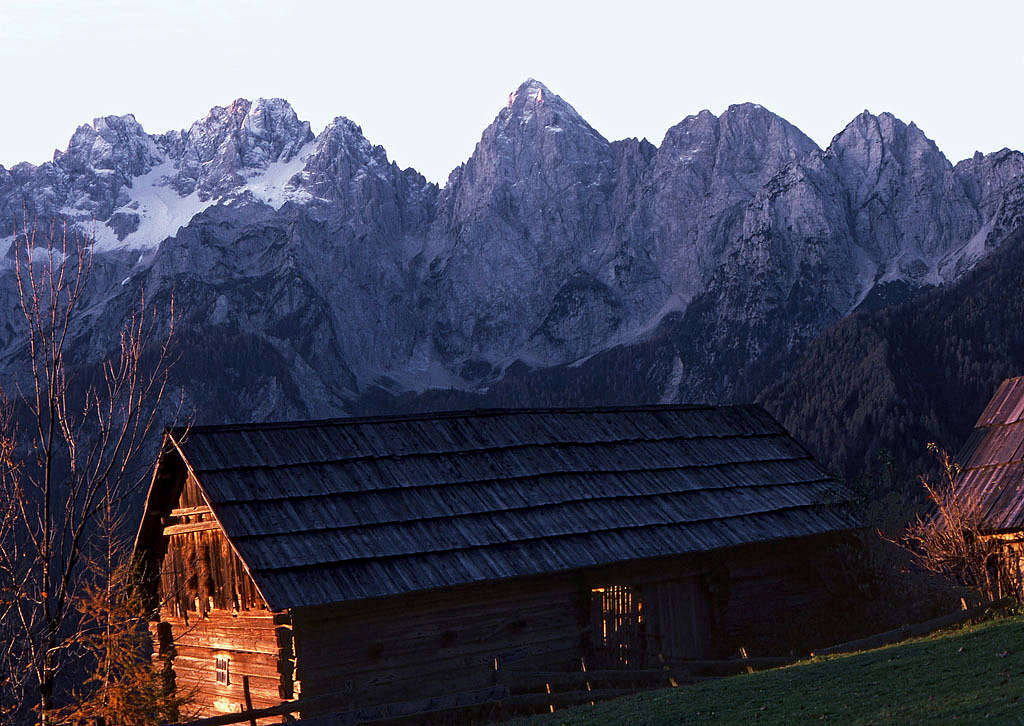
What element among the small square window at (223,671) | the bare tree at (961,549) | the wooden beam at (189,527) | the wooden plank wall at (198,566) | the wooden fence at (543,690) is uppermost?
the wooden beam at (189,527)

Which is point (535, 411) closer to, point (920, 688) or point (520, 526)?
point (520, 526)

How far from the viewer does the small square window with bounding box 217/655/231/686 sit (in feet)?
68.8

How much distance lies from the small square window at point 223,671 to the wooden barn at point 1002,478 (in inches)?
633

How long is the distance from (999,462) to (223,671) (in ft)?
60.2

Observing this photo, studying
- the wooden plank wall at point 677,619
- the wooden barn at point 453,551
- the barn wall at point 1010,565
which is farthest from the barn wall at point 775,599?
the barn wall at point 1010,565

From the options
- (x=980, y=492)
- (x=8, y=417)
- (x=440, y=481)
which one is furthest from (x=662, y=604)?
(x=8, y=417)

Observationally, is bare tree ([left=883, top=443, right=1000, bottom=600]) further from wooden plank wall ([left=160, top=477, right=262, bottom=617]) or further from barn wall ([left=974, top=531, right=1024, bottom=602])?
wooden plank wall ([left=160, top=477, right=262, bottom=617])

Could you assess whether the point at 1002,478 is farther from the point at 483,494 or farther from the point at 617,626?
the point at 483,494

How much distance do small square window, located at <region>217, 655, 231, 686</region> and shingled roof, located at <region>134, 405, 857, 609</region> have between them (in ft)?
12.0

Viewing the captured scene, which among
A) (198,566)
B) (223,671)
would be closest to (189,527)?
(198,566)

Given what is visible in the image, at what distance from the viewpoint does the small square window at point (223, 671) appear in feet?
68.8

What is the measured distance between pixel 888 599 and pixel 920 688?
1151cm

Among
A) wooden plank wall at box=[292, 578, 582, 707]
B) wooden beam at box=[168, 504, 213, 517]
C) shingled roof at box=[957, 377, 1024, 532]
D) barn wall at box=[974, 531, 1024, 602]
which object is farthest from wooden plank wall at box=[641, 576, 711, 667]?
wooden beam at box=[168, 504, 213, 517]

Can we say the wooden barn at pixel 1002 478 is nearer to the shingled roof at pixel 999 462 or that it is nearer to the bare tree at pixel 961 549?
the shingled roof at pixel 999 462
